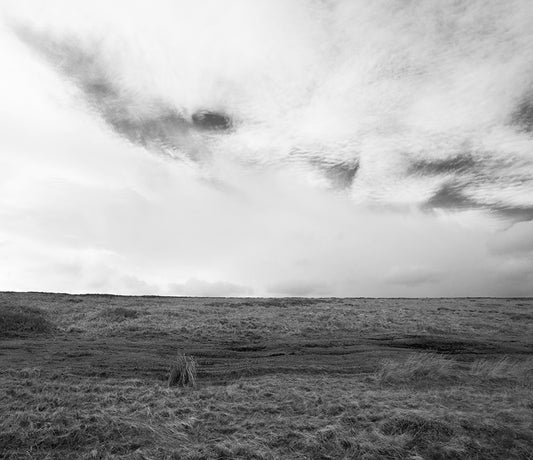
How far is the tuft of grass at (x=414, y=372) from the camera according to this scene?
12969mm

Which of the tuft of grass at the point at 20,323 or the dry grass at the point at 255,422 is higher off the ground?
the tuft of grass at the point at 20,323

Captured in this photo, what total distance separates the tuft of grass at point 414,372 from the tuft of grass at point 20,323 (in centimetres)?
1938

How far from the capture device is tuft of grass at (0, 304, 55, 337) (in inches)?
871

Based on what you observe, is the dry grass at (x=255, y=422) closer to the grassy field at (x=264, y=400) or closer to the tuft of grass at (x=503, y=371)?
the grassy field at (x=264, y=400)

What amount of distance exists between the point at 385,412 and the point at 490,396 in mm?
4106

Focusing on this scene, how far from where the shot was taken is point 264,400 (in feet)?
34.2

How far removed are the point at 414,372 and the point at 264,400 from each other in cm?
616

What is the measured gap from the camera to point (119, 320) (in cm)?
2664

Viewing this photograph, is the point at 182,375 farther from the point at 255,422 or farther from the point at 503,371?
the point at 503,371

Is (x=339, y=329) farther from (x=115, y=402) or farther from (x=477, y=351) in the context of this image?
(x=115, y=402)

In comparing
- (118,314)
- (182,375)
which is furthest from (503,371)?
(118,314)

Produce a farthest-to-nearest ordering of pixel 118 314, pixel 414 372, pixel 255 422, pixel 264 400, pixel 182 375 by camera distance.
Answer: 1. pixel 118 314
2. pixel 414 372
3. pixel 182 375
4. pixel 264 400
5. pixel 255 422

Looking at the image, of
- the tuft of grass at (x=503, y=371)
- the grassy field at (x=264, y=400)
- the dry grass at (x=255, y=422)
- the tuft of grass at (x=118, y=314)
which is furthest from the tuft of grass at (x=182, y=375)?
the tuft of grass at (x=118, y=314)

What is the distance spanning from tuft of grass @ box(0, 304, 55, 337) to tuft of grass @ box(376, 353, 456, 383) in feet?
63.6
